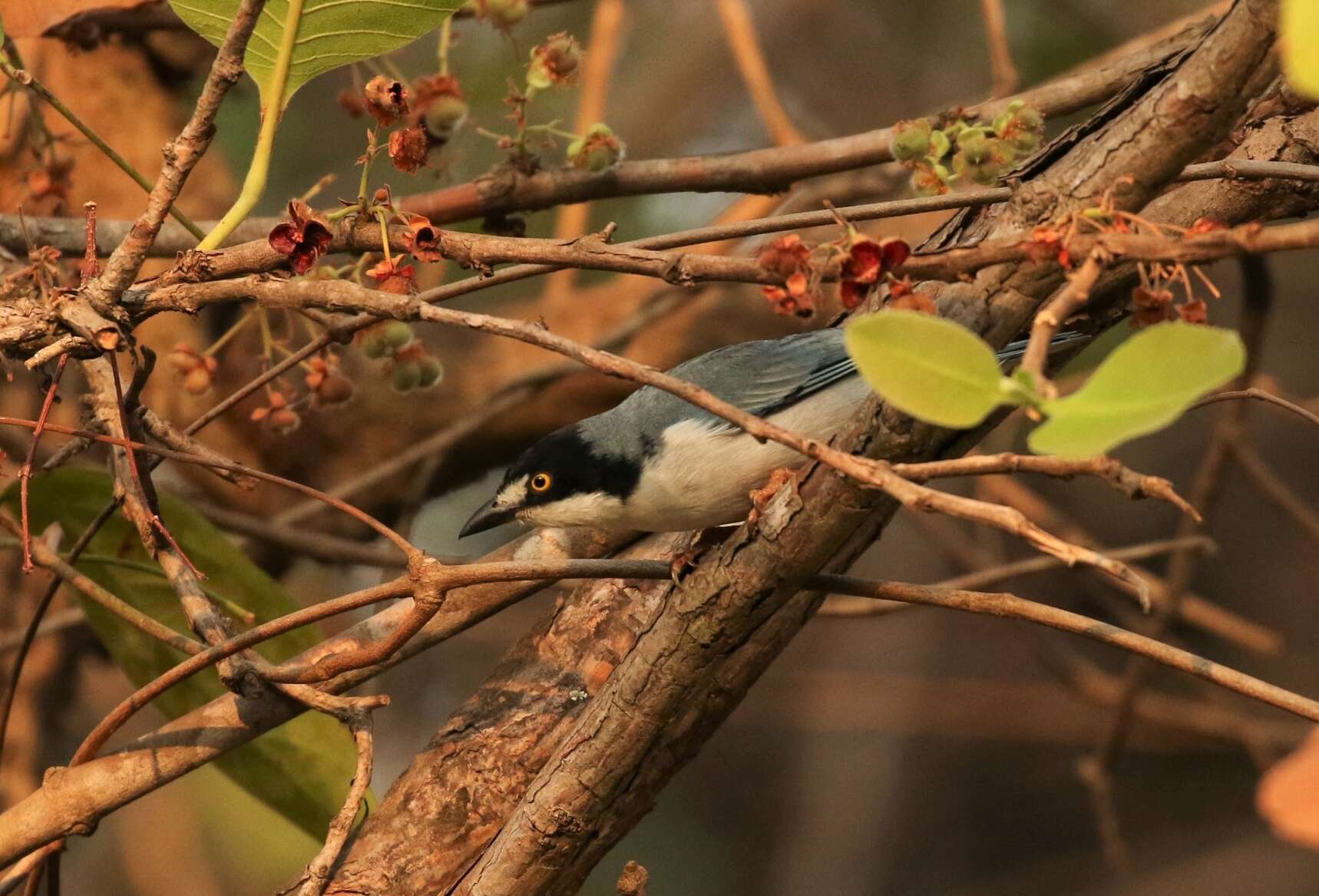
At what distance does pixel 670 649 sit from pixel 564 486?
0.98m

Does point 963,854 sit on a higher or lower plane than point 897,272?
higher

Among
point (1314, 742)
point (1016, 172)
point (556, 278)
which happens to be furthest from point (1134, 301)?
point (556, 278)

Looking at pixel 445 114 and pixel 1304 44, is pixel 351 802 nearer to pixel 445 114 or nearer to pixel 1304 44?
pixel 445 114

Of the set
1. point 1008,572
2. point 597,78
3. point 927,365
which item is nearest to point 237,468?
point 927,365

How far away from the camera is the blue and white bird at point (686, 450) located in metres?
2.41

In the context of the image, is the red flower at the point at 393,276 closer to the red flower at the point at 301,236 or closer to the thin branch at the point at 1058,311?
the red flower at the point at 301,236

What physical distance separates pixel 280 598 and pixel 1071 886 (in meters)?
5.60

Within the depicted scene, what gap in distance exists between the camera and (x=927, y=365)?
0.94 metres

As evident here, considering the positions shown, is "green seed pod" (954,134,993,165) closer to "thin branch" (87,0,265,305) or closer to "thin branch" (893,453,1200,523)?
"thin branch" (893,453,1200,523)

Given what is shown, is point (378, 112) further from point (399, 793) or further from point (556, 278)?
point (556, 278)

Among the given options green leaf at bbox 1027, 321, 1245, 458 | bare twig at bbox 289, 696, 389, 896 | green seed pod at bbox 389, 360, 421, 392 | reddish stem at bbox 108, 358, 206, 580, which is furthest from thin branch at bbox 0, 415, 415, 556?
green leaf at bbox 1027, 321, 1245, 458

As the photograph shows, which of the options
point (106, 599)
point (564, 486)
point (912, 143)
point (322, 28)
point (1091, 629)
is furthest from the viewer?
point (564, 486)

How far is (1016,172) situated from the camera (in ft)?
5.43

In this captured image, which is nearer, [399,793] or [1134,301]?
[1134,301]
